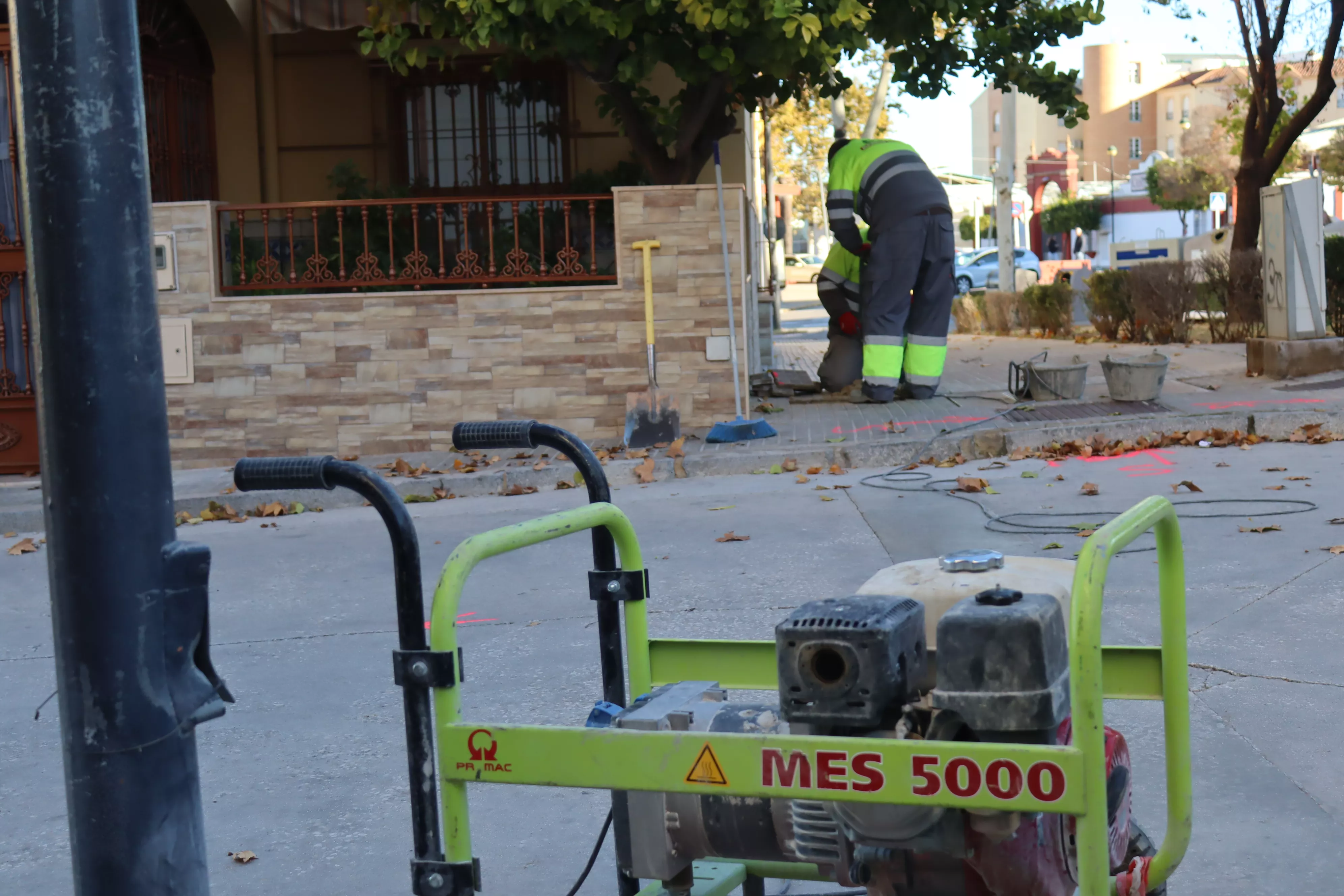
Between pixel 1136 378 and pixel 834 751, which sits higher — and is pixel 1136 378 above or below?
above

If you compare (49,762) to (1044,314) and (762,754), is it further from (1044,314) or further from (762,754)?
(1044,314)

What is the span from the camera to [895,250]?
1183 cm

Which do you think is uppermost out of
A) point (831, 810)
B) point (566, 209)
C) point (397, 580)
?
point (566, 209)

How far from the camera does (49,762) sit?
173 inches

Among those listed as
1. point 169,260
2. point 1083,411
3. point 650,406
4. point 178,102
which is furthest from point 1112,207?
point 169,260

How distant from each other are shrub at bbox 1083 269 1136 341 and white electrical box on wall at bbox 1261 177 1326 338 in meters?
4.29

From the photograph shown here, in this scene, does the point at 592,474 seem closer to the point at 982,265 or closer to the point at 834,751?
the point at 834,751

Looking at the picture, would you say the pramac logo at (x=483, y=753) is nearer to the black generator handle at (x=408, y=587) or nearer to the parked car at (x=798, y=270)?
the black generator handle at (x=408, y=587)

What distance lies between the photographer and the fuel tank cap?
8.40ft

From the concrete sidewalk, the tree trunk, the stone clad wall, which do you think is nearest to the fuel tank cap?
the concrete sidewalk

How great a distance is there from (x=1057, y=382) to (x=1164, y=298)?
5607 mm

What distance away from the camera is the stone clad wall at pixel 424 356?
11.1 m

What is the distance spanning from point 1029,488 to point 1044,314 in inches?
496

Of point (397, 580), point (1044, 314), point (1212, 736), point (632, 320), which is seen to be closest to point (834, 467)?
point (632, 320)
